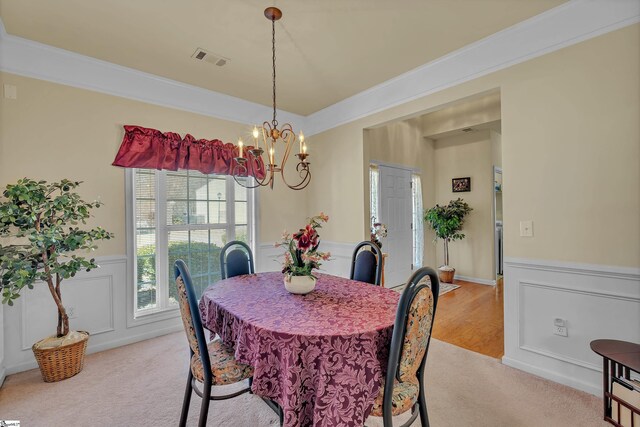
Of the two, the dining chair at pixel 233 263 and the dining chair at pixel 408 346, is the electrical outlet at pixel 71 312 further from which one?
→ the dining chair at pixel 408 346

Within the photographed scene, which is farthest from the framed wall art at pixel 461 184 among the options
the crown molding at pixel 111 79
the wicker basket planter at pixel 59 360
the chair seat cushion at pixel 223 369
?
the wicker basket planter at pixel 59 360

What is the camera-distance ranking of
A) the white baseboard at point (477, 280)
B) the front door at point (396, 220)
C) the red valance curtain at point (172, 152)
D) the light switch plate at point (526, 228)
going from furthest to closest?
1. the white baseboard at point (477, 280)
2. the front door at point (396, 220)
3. the red valance curtain at point (172, 152)
4. the light switch plate at point (526, 228)

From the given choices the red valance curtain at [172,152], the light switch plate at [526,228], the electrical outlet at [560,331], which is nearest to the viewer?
the electrical outlet at [560,331]

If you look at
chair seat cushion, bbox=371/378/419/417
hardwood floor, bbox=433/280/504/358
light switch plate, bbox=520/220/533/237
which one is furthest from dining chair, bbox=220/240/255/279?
light switch plate, bbox=520/220/533/237

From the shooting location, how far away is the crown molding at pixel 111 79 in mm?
2441

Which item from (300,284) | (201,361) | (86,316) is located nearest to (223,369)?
(201,361)

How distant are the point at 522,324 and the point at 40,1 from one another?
438 cm

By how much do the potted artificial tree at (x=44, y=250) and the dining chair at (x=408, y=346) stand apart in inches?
96.2

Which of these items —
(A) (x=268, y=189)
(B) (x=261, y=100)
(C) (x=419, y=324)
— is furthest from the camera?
(A) (x=268, y=189)

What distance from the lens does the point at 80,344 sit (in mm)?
2373

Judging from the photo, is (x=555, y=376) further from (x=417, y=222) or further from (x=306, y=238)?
(x=417, y=222)

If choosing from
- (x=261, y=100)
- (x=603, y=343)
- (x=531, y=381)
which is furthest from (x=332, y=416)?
(x=261, y=100)

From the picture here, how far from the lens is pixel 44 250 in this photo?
7.20 ft

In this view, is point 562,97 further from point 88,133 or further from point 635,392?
point 88,133
